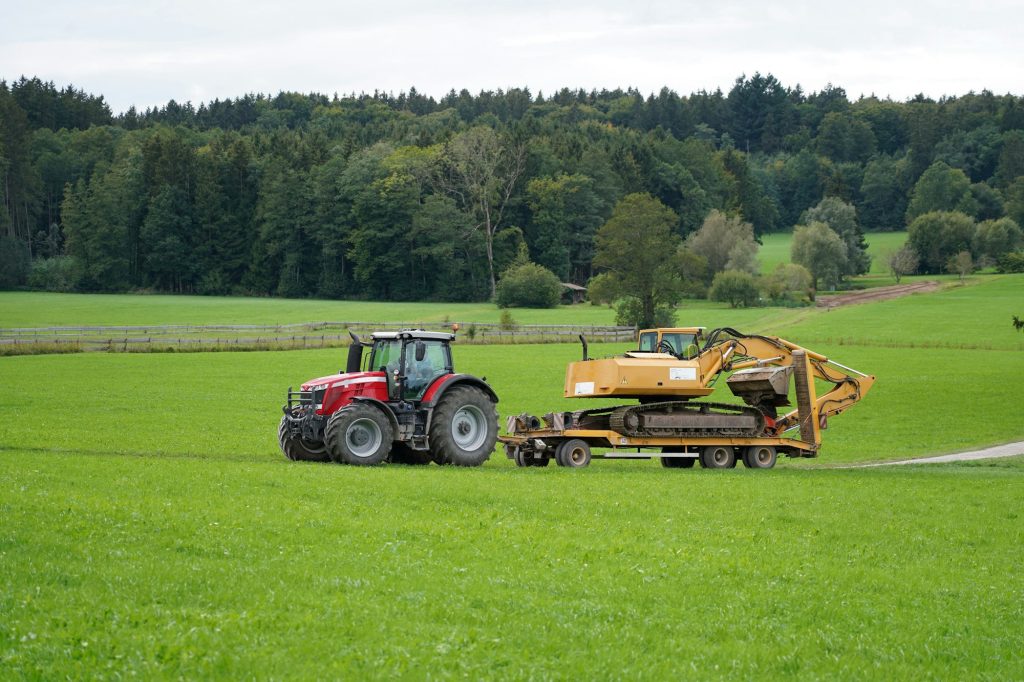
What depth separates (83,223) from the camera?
127 metres

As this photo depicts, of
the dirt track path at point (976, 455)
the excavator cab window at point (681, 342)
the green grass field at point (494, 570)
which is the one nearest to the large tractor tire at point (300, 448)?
the green grass field at point (494, 570)

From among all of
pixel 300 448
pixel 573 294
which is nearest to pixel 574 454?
pixel 300 448

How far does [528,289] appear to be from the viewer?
10731cm

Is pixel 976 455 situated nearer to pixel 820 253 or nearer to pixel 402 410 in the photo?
pixel 402 410

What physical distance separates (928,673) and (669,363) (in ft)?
55.9

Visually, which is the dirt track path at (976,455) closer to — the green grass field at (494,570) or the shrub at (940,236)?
the green grass field at (494,570)

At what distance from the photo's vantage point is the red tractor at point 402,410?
23.5m

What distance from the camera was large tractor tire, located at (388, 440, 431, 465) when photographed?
25.0 meters

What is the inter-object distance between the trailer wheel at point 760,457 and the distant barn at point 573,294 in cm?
9006

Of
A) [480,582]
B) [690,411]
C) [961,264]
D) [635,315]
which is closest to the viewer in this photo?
[480,582]

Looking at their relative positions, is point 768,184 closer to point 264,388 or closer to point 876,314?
point 876,314

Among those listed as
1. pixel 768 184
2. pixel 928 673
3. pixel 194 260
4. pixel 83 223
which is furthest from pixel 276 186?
pixel 928 673

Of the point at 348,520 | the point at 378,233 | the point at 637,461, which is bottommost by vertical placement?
the point at 637,461

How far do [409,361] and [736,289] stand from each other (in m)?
84.2
